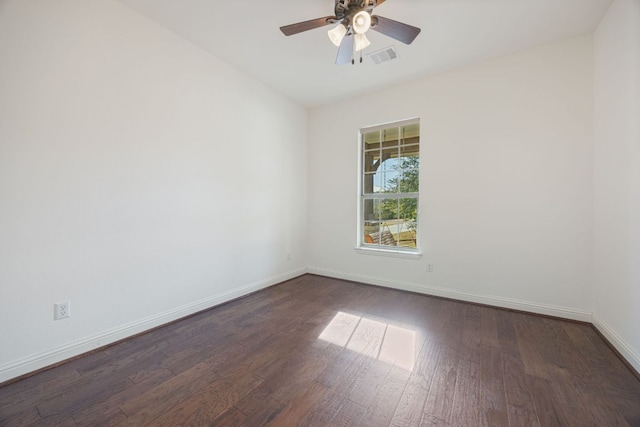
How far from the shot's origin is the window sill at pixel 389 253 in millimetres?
3451

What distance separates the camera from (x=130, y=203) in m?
2.25

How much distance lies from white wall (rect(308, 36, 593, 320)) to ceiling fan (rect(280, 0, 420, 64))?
1.54m

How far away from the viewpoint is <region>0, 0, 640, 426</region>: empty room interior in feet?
5.43

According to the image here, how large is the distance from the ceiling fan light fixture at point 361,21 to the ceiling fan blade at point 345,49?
144 millimetres

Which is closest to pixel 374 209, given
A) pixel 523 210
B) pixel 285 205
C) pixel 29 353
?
pixel 285 205

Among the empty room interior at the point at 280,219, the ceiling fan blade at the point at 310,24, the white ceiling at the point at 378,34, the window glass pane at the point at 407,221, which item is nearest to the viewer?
the empty room interior at the point at 280,219

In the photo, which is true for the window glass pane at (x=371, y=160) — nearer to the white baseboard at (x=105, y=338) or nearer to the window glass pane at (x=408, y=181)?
the window glass pane at (x=408, y=181)

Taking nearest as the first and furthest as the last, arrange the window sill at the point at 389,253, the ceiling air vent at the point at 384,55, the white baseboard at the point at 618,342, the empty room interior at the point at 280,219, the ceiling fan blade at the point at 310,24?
the empty room interior at the point at 280,219, the white baseboard at the point at 618,342, the ceiling fan blade at the point at 310,24, the ceiling air vent at the point at 384,55, the window sill at the point at 389,253

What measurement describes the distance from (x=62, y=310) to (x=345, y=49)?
3035 mm

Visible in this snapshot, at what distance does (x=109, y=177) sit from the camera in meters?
2.12

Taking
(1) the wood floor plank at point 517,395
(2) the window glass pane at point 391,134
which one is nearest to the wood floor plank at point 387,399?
(1) the wood floor plank at point 517,395

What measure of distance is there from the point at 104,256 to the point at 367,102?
11.9 feet

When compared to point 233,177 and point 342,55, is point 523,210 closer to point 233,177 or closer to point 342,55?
point 342,55

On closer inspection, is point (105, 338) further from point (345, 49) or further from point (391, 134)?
point (391, 134)
